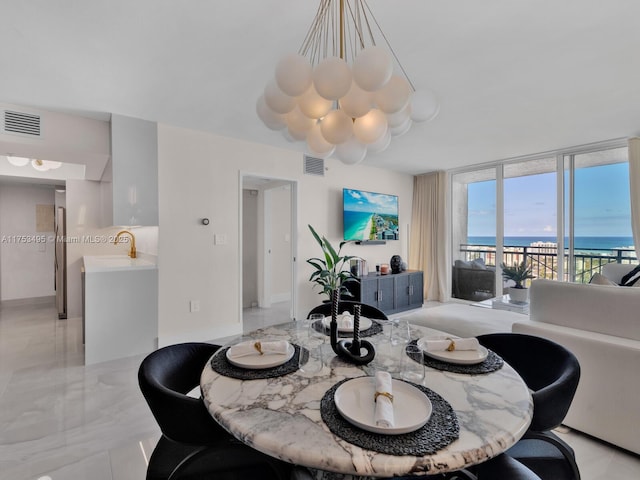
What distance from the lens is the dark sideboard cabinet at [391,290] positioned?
14.6 ft

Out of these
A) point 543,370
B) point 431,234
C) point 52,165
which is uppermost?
point 52,165

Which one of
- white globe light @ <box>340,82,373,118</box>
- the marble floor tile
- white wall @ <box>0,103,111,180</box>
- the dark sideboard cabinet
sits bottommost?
the marble floor tile

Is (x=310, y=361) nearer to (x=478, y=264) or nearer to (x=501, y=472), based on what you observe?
(x=501, y=472)

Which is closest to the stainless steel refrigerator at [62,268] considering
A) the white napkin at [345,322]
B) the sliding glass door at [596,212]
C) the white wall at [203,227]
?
the white wall at [203,227]

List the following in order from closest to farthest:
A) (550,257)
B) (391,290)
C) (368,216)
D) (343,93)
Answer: (343,93), (550,257), (391,290), (368,216)

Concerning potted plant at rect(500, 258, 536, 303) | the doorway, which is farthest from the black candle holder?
the doorway

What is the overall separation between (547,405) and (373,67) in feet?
4.49

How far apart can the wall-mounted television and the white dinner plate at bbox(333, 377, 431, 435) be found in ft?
12.9

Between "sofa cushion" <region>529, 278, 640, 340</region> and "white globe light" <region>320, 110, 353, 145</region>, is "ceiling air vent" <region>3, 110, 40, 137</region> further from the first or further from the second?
"sofa cushion" <region>529, 278, 640, 340</region>

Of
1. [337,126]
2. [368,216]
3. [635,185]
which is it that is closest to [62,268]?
[368,216]

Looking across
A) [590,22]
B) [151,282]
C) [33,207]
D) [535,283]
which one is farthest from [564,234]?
[33,207]

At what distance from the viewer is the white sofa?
1.62 m

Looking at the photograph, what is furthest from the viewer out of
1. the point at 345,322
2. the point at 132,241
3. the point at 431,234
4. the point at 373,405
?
the point at 431,234

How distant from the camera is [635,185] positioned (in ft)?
12.1
